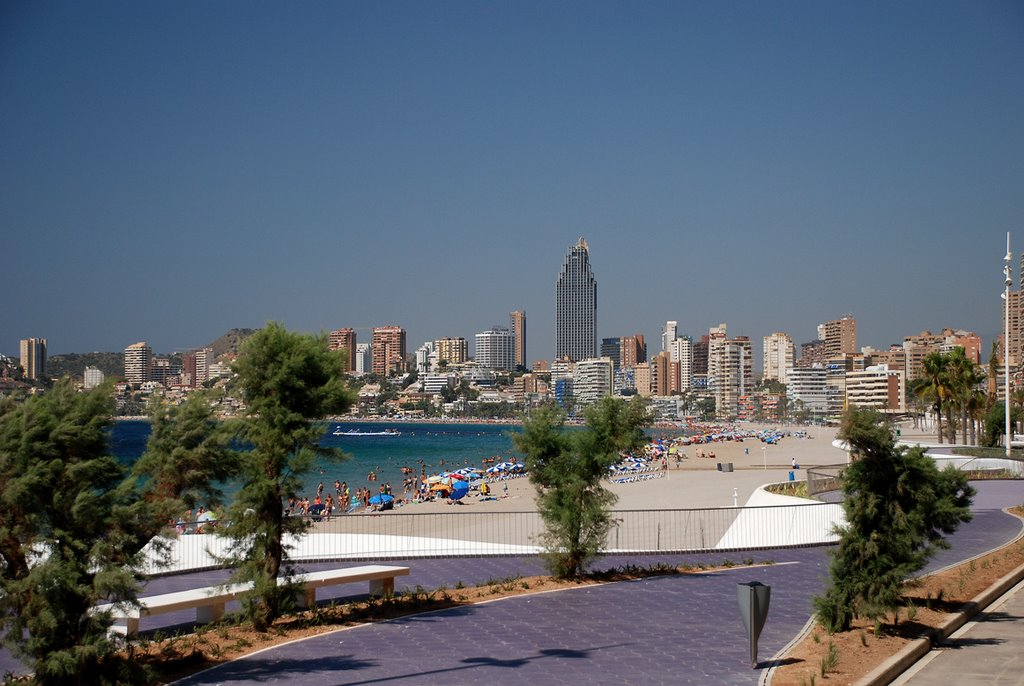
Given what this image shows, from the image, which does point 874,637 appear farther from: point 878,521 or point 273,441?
point 273,441

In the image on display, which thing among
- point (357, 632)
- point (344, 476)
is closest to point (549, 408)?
point (357, 632)

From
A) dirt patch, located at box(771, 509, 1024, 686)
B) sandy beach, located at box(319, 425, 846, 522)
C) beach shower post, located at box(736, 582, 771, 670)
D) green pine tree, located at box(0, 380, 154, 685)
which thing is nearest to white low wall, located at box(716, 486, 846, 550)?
sandy beach, located at box(319, 425, 846, 522)

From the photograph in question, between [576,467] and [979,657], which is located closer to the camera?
[979,657]

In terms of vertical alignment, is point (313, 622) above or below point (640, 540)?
above

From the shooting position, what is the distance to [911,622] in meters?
10.8

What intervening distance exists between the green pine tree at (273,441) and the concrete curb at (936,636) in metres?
6.63

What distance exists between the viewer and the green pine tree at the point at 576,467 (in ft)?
49.5

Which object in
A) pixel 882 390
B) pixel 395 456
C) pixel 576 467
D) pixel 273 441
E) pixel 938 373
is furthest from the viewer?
pixel 882 390

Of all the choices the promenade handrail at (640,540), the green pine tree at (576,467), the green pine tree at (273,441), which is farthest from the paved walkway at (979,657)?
the green pine tree at (273,441)

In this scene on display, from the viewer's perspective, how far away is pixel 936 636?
1034 centimetres

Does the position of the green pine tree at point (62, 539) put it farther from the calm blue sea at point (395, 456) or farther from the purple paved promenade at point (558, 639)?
the calm blue sea at point (395, 456)

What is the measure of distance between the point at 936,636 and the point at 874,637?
720 millimetres

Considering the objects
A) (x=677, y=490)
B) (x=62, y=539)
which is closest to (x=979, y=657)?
(x=62, y=539)

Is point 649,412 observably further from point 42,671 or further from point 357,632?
point 42,671
